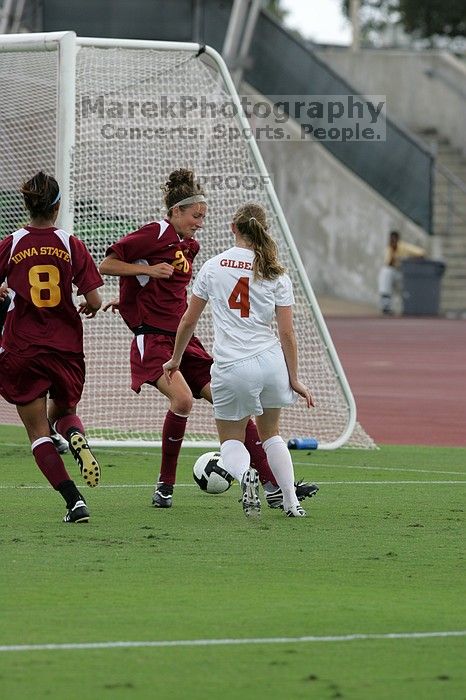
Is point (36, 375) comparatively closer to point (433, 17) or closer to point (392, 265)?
point (392, 265)

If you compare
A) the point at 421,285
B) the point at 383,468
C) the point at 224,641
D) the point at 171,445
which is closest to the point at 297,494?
the point at 171,445

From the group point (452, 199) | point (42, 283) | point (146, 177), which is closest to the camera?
point (42, 283)

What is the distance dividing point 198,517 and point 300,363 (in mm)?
4381

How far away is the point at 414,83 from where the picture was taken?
43.8m

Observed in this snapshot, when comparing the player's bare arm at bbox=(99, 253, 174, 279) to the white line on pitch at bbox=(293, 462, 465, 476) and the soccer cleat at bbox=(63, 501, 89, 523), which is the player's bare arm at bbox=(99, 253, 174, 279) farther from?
the white line on pitch at bbox=(293, 462, 465, 476)

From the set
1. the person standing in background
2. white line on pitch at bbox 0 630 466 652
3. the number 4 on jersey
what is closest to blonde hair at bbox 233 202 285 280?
the number 4 on jersey

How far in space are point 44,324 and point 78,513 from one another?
1.05 metres

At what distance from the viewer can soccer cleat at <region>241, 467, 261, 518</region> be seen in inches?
332

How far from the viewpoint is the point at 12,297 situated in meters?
8.52

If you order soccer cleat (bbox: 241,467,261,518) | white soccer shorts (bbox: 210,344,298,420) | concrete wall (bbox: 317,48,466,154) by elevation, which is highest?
concrete wall (bbox: 317,48,466,154)

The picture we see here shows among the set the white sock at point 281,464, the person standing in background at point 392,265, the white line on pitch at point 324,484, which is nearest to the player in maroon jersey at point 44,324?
the white sock at point 281,464

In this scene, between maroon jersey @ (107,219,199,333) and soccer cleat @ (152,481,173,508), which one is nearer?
soccer cleat @ (152,481,173,508)

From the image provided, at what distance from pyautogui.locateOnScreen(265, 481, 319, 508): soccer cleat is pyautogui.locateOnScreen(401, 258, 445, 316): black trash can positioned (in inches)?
1139

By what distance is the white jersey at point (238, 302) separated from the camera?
8.55 meters
